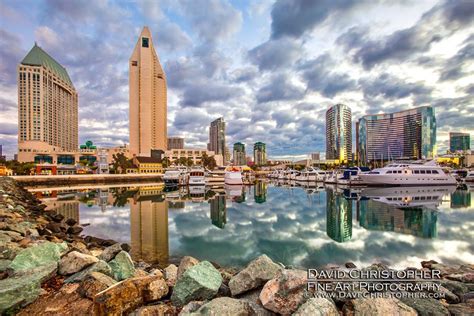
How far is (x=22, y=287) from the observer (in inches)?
194

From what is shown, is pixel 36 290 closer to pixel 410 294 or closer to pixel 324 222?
pixel 410 294

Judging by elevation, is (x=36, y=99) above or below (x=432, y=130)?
above

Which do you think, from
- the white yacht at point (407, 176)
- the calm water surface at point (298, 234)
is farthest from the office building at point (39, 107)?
the white yacht at point (407, 176)

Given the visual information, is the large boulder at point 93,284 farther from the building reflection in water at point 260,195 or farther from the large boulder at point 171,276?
the building reflection in water at point 260,195

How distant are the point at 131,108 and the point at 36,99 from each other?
57.3m

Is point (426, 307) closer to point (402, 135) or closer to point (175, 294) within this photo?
point (175, 294)

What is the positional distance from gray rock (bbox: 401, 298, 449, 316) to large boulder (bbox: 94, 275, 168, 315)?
4934mm

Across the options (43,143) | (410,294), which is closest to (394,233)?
(410,294)

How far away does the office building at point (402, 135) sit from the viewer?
163m

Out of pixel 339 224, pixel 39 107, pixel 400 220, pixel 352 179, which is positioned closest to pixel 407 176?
pixel 352 179

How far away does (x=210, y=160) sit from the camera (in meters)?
151

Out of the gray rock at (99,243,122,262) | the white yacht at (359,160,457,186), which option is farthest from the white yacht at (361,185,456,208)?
the gray rock at (99,243,122,262)

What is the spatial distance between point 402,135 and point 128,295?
8401 inches

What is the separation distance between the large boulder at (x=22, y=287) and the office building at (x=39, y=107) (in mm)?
177368
